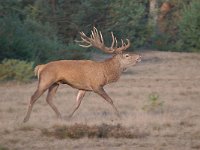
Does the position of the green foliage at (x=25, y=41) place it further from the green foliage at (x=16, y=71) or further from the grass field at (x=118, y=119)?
the grass field at (x=118, y=119)

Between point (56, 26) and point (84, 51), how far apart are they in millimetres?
2019

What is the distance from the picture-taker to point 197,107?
58.1ft

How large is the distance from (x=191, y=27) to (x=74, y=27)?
10111 mm

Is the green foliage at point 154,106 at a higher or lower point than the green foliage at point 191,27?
higher

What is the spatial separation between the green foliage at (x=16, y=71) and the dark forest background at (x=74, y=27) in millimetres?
49

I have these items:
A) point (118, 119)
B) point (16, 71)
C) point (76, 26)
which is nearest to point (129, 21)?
point (76, 26)

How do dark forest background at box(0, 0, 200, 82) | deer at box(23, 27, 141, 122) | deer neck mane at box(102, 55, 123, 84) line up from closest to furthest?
1. deer at box(23, 27, 141, 122)
2. deer neck mane at box(102, 55, 123, 84)
3. dark forest background at box(0, 0, 200, 82)

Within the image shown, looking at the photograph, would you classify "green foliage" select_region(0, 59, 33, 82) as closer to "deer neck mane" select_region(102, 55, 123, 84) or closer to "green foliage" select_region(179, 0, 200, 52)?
"deer neck mane" select_region(102, 55, 123, 84)

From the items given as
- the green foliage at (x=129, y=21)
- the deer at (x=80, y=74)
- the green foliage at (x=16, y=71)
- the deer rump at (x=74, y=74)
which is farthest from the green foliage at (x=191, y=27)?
the deer rump at (x=74, y=74)

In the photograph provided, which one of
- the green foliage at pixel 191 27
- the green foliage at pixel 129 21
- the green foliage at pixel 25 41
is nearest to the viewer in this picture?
the green foliage at pixel 25 41

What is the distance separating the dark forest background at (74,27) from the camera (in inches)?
1046

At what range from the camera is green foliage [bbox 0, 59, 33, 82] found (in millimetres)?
23422

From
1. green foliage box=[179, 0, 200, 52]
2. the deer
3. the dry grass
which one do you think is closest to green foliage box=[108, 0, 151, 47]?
green foliage box=[179, 0, 200, 52]

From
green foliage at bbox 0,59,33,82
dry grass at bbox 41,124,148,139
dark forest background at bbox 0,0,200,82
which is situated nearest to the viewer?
dry grass at bbox 41,124,148,139
